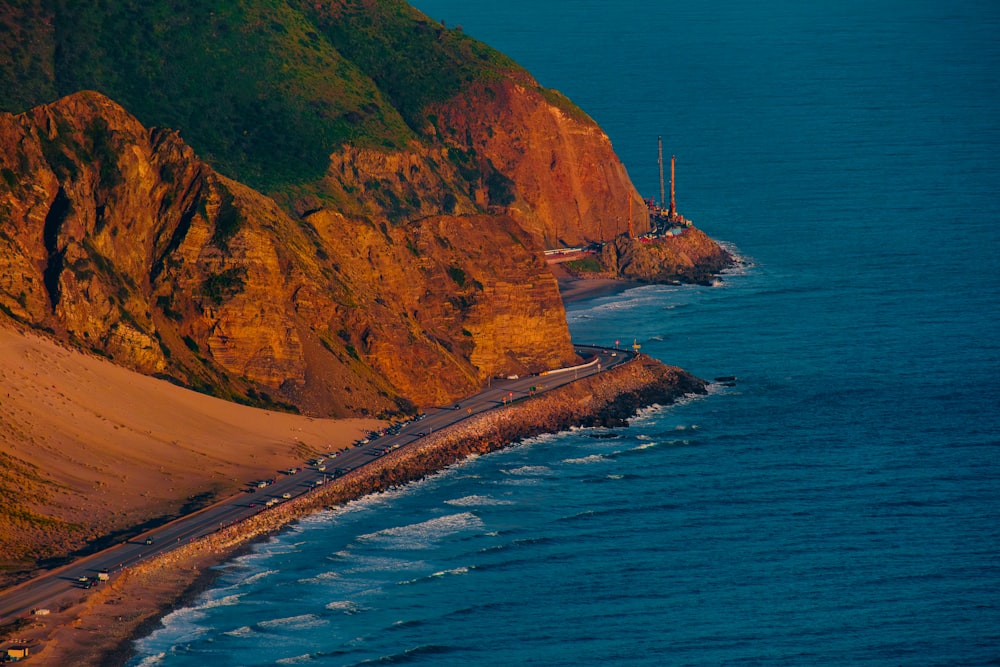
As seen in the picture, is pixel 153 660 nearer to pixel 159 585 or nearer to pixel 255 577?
pixel 159 585

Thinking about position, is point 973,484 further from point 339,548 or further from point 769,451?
point 339,548

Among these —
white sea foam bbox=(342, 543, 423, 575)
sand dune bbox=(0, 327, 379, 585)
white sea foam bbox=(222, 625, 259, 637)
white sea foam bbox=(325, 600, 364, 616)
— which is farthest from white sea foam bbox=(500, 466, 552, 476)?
white sea foam bbox=(222, 625, 259, 637)

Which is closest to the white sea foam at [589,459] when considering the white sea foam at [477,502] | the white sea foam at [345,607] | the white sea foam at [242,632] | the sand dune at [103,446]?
the white sea foam at [477,502]

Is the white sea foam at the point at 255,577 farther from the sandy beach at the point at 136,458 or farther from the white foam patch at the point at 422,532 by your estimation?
the white foam patch at the point at 422,532

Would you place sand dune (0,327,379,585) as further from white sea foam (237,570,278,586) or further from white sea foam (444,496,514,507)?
white sea foam (444,496,514,507)

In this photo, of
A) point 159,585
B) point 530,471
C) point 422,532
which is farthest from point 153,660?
A: point 530,471

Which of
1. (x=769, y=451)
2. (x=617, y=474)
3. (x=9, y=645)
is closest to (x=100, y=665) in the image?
(x=9, y=645)
